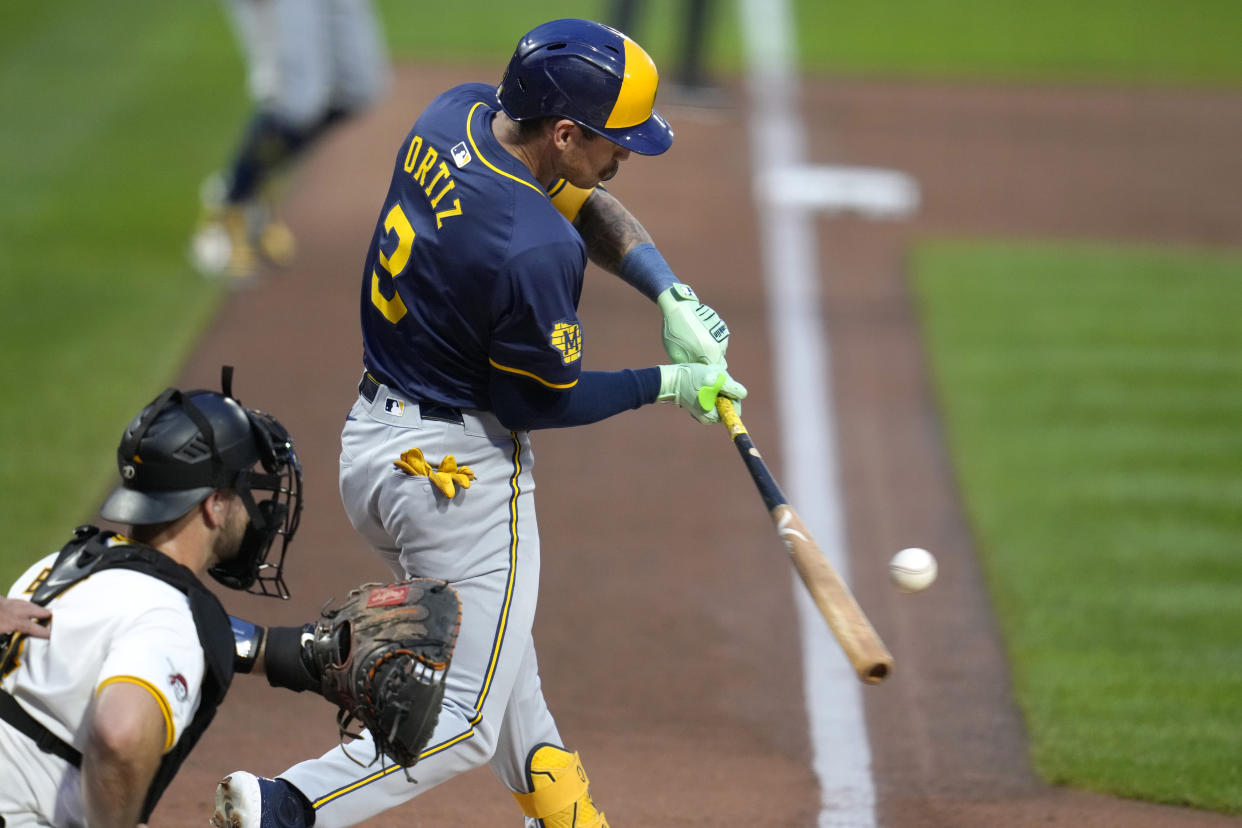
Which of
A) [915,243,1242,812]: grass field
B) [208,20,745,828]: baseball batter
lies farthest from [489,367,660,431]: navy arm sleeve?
[915,243,1242,812]: grass field

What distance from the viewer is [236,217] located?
821 centimetres

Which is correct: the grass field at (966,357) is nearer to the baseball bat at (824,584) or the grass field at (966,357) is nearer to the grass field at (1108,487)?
the grass field at (1108,487)

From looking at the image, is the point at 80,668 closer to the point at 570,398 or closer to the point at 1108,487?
the point at 570,398

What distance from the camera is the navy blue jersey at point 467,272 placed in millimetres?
3248

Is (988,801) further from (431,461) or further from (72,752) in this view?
(72,752)

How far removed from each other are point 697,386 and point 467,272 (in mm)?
744

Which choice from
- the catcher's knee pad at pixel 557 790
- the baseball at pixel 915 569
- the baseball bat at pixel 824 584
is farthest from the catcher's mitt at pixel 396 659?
the baseball at pixel 915 569

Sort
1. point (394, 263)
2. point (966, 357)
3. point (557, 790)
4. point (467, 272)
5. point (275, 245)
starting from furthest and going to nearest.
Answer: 1. point (275, 245)
2. point (966, 357)
3. point (557, 790)
4. point (394, 263)
5. point (467, 272)

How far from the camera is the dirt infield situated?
431 centimetres

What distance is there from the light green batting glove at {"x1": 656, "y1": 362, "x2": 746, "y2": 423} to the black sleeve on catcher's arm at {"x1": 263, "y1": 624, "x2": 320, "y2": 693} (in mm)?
1091

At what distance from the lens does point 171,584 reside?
2877mm

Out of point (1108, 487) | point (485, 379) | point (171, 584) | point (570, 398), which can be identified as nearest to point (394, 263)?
point (485, 379)

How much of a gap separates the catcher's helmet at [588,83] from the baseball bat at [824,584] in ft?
2.57

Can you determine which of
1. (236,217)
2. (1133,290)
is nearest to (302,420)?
(236,217)
